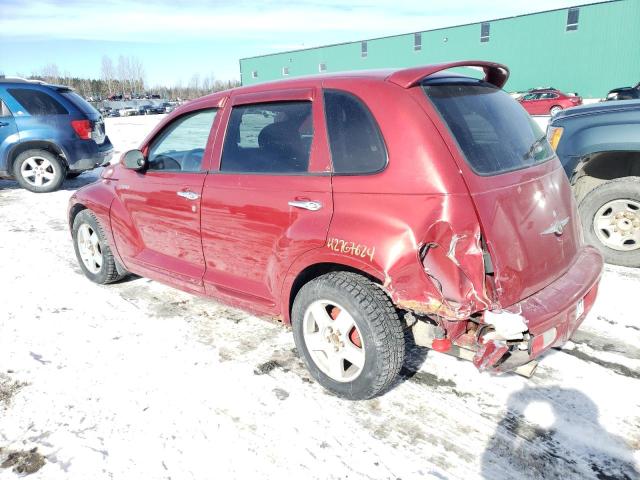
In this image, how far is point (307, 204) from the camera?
2777mm

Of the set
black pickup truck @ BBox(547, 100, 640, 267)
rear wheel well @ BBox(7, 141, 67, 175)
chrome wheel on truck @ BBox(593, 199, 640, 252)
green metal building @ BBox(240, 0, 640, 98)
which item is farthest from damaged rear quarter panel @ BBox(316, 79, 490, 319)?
green metal building @ BBox(240, 0, 640, 98)

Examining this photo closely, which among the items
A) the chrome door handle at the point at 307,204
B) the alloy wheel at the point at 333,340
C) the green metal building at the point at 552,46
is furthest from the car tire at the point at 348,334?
the green metal building at the point at 552,46

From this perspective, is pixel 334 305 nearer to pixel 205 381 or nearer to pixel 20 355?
pixel 205 381

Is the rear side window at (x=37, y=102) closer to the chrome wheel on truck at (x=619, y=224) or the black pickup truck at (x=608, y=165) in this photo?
the black pickup truck at (x=608, y=165)

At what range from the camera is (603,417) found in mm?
2621

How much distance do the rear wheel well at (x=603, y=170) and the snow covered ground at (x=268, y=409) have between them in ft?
4.72

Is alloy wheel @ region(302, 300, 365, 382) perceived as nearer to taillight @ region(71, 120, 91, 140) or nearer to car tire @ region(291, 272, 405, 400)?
car tire @ region(291, 272, 405, 400)

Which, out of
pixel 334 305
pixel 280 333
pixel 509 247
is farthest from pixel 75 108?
pixel 509 247

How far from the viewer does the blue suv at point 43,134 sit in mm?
8500

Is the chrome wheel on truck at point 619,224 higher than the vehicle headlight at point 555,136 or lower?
lower

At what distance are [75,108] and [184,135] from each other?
618 cm

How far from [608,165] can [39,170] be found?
901 cm

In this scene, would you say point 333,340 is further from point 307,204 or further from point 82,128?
point 82,128

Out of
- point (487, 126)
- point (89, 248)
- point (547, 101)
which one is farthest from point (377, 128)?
point (547, 101)
